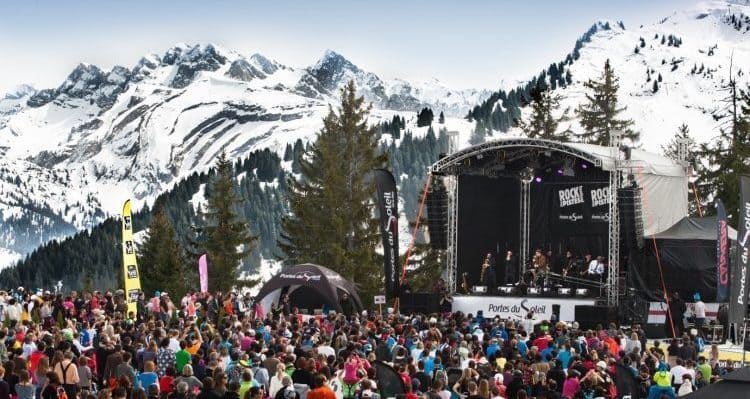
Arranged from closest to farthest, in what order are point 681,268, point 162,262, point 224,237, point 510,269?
1. point 681,268
2. point 510,269
3. point 224,237
4. point 162,262

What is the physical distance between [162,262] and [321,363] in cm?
3832

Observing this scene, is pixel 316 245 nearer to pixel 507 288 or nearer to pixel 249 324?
pixel 507 288

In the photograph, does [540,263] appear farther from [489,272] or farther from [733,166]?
[733,166]

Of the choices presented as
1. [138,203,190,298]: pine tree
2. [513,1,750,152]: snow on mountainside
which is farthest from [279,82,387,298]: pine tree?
[513,1,750,152]: snow on mountainside

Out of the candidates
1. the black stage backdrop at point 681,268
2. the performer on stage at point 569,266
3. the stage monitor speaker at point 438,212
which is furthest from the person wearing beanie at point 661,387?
the stage monitor speaker at point 438,212

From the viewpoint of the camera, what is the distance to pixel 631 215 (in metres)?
32.3

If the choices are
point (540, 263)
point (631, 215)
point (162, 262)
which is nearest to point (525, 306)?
point (540, 263)

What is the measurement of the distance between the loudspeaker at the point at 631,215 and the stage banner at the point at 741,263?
9.57m

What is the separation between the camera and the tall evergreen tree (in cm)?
5191

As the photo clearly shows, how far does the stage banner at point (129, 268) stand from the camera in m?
27.4

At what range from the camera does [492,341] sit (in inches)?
749

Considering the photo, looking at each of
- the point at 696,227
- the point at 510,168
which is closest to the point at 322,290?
the point at 510,168

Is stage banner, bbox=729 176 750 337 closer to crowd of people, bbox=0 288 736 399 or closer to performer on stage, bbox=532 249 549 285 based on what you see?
crowd of people, bbox=0 288 736 399

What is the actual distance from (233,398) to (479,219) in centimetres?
2433
